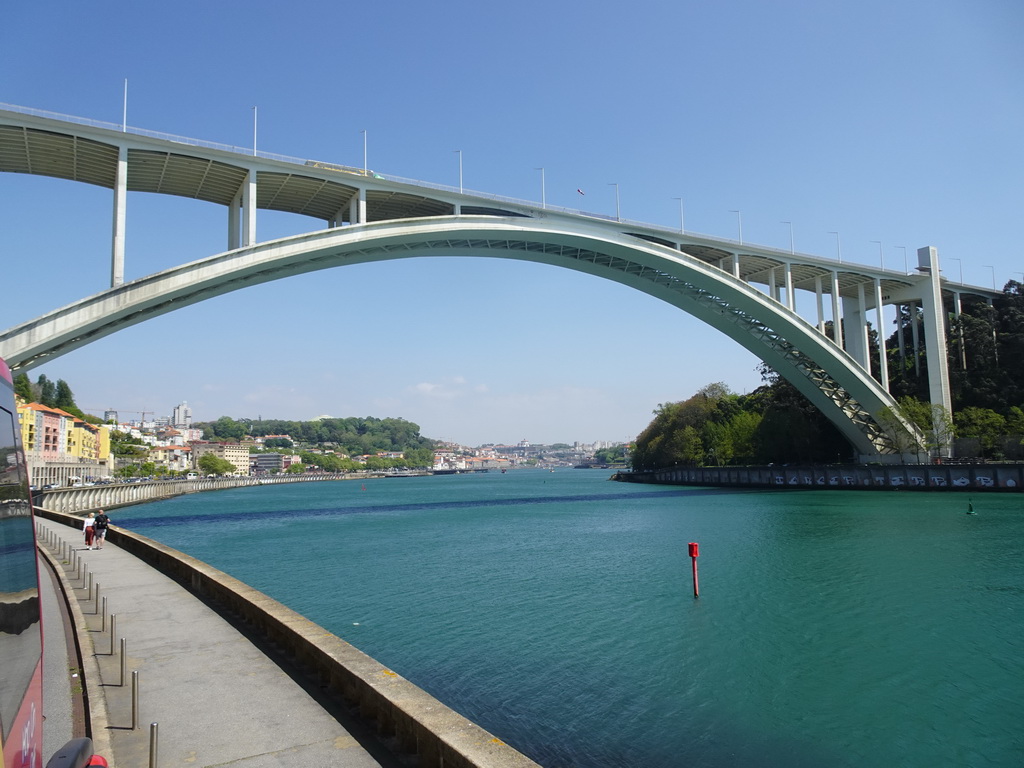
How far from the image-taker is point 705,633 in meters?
12.6

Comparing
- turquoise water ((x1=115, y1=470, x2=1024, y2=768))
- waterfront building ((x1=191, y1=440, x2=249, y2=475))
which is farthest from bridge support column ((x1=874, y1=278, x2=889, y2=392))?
waterfront building ((x1=191, y1=440, x2=249, y2=475))

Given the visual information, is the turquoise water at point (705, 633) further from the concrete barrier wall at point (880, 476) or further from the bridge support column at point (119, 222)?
the concrete barrier wall at point (880, 476)

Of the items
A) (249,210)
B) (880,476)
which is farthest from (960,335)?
(249,210)

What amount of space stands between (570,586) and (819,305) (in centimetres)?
3799

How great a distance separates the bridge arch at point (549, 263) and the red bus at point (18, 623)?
76.5 ft

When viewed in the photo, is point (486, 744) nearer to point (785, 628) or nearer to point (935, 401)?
point (785, 628)

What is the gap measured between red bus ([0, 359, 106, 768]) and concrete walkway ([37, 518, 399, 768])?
1.74 metres

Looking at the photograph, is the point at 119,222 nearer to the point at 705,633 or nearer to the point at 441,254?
the point at 441,254

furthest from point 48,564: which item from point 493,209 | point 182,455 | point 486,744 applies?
point 182,455

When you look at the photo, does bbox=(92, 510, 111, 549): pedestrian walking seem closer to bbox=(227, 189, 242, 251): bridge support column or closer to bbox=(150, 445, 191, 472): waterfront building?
bbox=(227, 189, 242, 251): bridge support column

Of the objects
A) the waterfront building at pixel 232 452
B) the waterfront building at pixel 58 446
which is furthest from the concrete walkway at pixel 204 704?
the waterfront building at pixel 232 452

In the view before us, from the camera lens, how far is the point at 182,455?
15938cm

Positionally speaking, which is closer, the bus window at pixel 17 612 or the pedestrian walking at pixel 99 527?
the bus window at pixel 17 612

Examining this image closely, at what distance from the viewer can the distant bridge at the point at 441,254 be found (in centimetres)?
2545
